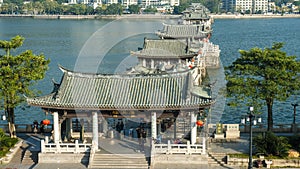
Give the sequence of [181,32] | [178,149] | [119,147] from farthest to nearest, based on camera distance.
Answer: [181,32]
[119,147]
[178,149]

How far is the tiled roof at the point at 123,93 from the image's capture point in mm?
33562

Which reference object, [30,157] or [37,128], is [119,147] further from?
[37,128]

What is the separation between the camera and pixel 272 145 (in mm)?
34250

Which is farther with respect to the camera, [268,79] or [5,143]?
[268,79]

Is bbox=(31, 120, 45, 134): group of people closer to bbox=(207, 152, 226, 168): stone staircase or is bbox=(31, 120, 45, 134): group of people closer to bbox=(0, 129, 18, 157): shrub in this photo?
bbox=(0, 129, 18, 157): shrub

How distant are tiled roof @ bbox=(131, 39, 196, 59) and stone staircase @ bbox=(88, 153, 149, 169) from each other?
30.9m

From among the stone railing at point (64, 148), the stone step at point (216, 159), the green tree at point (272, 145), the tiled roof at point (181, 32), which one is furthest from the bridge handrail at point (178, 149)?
the tiled roof at point (181, 32)

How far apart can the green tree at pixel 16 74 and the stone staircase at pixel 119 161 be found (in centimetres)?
865

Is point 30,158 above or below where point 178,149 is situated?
below

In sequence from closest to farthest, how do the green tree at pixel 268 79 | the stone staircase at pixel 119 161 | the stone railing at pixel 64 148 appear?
the stone staircase at pixel 119 161 < the stone railing at pixel 64 148 < the green tree at pixel 268 79

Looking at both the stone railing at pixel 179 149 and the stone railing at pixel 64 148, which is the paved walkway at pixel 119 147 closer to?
the stone railing at pixel 179 149

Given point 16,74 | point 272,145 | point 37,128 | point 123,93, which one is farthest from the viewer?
point 37,128

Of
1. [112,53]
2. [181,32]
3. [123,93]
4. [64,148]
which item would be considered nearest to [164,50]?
[181,32]

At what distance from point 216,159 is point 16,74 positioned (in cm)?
1610
